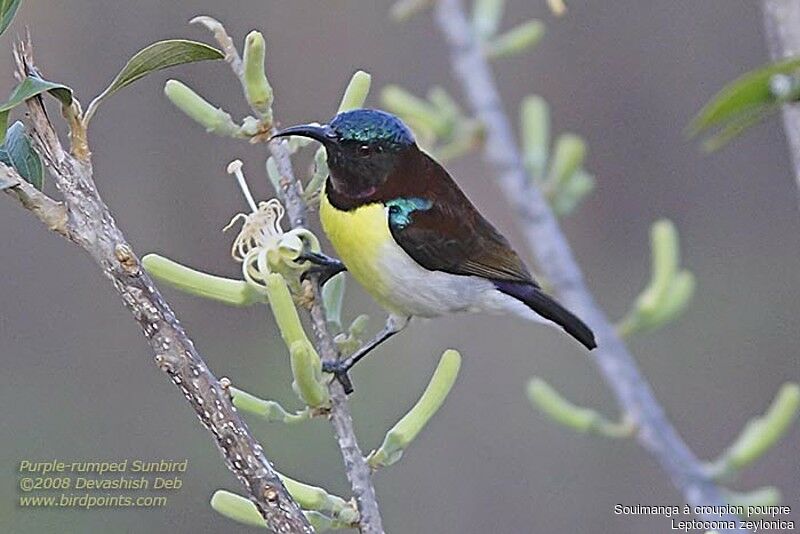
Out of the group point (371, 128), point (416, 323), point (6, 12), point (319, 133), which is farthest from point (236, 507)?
point (416, 323)

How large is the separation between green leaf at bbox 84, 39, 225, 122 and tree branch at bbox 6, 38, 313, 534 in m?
0.04

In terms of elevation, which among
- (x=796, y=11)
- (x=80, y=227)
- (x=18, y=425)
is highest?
(x=80, y=227)

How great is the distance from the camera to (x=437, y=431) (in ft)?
12.0

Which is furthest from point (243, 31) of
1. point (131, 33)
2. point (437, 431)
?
point (437, 431)

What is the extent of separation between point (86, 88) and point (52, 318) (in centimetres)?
77

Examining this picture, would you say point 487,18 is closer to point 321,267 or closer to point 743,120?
point 321,267

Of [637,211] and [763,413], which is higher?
[637,211]

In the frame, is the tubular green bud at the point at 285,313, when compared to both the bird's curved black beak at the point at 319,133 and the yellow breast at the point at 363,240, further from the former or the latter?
the yellow breast at the point at 363,240

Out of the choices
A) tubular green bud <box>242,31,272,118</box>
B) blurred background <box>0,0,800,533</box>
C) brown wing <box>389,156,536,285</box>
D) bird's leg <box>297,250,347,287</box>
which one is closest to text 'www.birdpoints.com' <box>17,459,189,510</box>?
bird's leg <box>297,250,347,287</box>

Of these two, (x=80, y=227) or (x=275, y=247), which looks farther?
(x=275, y=247)

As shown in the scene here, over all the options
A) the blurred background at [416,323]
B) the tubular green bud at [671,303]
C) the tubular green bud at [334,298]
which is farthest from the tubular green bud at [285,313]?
the blurred background at [416,323]

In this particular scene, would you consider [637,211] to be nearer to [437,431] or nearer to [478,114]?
[437,431]

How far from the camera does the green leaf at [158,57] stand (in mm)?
598

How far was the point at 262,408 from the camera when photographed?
68 cm
